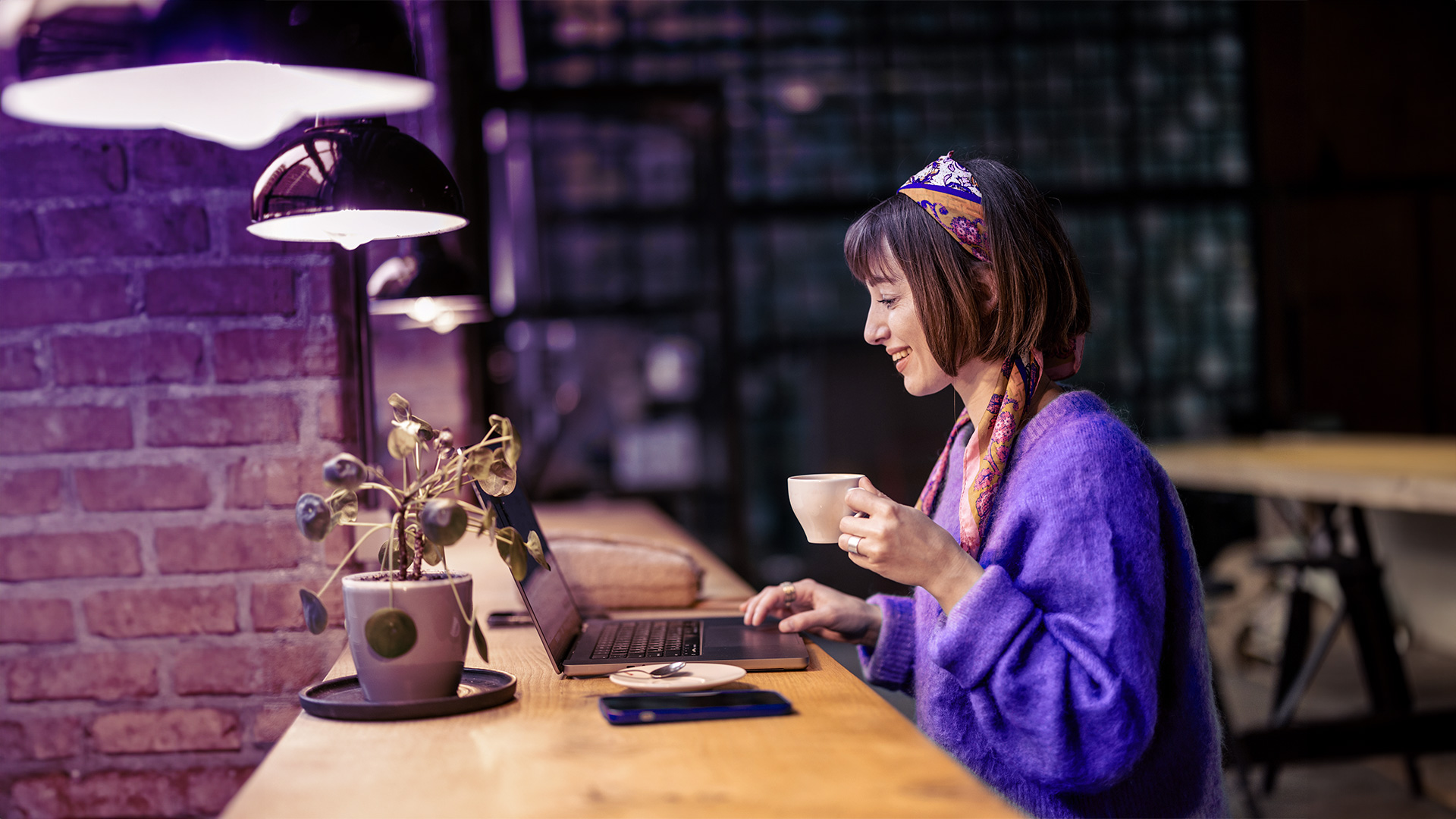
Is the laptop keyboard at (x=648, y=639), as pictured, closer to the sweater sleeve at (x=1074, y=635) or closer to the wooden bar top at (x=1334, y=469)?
the sweater sleeve at (x=1074, y=635)

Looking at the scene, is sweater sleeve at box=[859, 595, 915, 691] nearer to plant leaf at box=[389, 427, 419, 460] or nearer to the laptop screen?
the laptop screen

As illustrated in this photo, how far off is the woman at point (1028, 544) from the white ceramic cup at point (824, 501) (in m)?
0.02

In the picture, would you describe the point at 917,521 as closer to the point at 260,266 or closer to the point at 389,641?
the point at 389,641

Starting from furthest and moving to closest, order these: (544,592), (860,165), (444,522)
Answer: (860,165) < (544,592) < (444,522)

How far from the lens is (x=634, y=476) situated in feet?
23.8

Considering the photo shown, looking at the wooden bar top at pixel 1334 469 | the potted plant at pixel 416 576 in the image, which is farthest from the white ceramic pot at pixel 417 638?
the wooden bar top at pixel 1334 469

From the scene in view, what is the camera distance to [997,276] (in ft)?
4.44

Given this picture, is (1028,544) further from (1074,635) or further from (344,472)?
(344,472)

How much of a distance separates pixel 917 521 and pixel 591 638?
1.72ft

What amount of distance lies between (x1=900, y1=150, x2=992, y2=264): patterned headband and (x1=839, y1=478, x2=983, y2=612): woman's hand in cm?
32

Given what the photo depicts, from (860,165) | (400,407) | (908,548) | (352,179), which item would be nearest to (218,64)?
(352,179)

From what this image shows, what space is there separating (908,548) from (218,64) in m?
0.85

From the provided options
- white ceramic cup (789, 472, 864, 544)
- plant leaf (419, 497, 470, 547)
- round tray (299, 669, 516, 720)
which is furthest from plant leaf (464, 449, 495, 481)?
white ceramic cup (789, 472, 864, 544)

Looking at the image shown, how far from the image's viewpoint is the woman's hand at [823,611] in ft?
5.14
